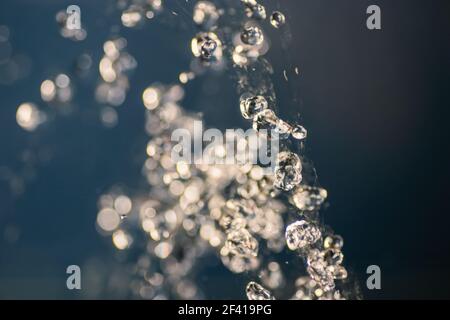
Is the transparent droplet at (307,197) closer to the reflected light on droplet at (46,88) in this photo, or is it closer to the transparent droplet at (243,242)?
the transparent droplet at (243,242)

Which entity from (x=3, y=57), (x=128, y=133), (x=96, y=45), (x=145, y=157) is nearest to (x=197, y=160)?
(x=145, y=157)

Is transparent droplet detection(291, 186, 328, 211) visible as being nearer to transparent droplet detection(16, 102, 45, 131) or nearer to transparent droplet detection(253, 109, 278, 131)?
transparent droplet detection(253, 109, 278, 131)

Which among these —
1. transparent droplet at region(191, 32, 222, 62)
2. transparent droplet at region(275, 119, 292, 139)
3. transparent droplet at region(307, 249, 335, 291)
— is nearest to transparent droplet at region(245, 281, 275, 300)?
transparent droplet at region(307, 249, 335, 291)

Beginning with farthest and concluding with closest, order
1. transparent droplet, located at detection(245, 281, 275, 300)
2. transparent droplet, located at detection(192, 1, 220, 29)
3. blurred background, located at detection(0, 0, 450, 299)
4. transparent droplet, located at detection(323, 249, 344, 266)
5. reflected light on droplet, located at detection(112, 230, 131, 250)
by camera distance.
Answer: blurred background, located at detection(0, 0, 450, 299), reflected light on droplet, located at detection(112, 230, 131, 250), transparent droplet, located at detection(192, 1, 220, 29), transparent droplet, located at detection(245, 281, 275, 300), transparent droplet, located at detection(323, 249, 344, 266)

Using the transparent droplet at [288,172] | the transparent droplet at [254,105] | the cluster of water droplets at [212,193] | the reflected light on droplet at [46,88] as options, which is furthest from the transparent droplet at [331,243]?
the reflected light on droplet at [46,88]

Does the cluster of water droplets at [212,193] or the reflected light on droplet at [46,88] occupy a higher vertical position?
the reflected light on droplet at [46,88]

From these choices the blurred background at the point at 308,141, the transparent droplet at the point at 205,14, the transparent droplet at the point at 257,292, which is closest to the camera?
the transparent droplet at the point at 257,292

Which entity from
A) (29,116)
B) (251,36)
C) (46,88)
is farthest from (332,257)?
(29,116)
